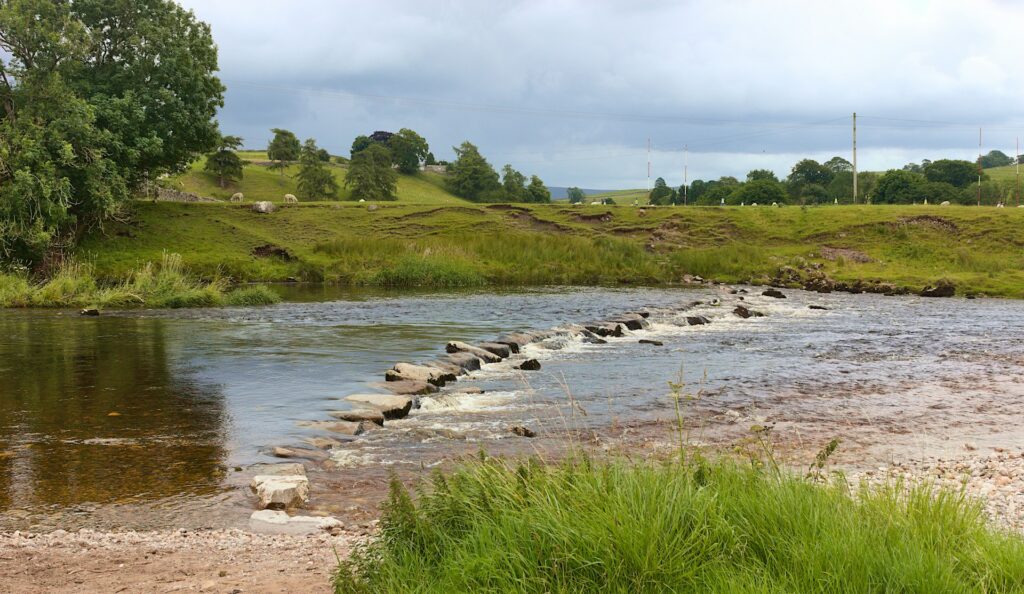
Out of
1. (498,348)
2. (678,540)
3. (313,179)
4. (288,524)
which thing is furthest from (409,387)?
(313,179)

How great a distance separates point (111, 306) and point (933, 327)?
30427mm

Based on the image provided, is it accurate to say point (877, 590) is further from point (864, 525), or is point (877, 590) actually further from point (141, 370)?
point (141, 370)

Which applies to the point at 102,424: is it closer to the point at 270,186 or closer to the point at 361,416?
the point at 361,416

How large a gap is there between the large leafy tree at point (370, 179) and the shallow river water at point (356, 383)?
218ft

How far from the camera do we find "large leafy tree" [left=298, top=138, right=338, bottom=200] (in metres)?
91.8

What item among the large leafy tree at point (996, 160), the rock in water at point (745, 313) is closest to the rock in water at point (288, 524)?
the rock in water at point (745, 313)

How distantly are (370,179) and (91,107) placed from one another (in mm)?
58042

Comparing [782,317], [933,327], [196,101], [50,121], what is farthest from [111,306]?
[933,327]

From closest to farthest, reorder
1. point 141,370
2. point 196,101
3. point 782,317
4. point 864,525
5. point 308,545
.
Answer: point 864,525 → point 308,545 → point 141,370 → point 782,317 → point 196,101

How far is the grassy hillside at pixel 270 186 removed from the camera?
91.9 metres

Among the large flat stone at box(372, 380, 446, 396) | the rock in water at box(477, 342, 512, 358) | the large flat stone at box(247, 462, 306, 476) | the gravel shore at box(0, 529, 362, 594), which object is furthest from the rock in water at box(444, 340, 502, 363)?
the gravel shore at box(0, 529, 362, 594)

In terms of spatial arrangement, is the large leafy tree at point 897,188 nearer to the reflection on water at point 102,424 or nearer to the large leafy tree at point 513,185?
the large leafy tree at point 513,185

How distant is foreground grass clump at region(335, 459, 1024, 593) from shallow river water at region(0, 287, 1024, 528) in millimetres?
1167

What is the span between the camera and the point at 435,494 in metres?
6.20
